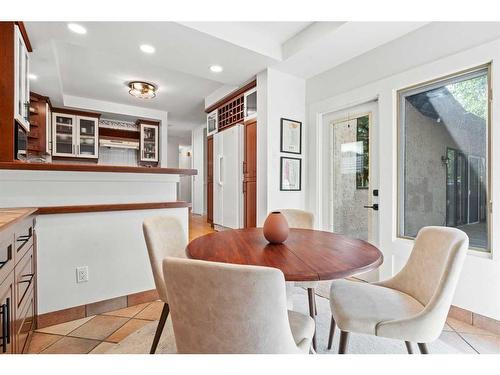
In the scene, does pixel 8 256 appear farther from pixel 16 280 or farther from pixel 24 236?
pixel 24 236

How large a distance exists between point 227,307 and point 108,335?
1.59 meters

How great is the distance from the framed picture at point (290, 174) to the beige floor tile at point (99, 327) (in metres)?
2.28

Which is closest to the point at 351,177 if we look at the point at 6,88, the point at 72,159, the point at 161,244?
the point at 161,244

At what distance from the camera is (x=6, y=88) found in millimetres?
2307

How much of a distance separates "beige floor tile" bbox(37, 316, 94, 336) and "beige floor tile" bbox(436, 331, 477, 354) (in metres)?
2.46

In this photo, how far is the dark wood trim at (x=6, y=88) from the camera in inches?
90.3

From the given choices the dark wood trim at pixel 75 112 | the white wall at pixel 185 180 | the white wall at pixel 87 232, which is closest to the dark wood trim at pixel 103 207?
the white wall at pixel 87 232

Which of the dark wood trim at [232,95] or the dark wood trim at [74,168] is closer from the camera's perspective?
the dark wood trim at [74,168]

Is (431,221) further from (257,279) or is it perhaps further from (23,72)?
(23,72)

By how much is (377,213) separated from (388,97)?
120cm

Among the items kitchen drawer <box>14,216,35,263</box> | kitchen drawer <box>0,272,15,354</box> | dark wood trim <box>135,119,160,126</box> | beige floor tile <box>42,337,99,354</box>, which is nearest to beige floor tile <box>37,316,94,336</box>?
beige floor tile <box>42,337,99,354</box>

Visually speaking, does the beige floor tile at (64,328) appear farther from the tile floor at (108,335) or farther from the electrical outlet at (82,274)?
the electrical outlet at (82,274)

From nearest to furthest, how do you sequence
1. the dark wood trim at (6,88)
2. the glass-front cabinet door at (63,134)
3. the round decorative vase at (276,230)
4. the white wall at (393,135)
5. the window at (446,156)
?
the round decorative vase at (276,230)
the white wall at (393,135)
the window at (446,156)
the dark wood trim at (6,88)
the glass-front cabinet door at (63,134)
